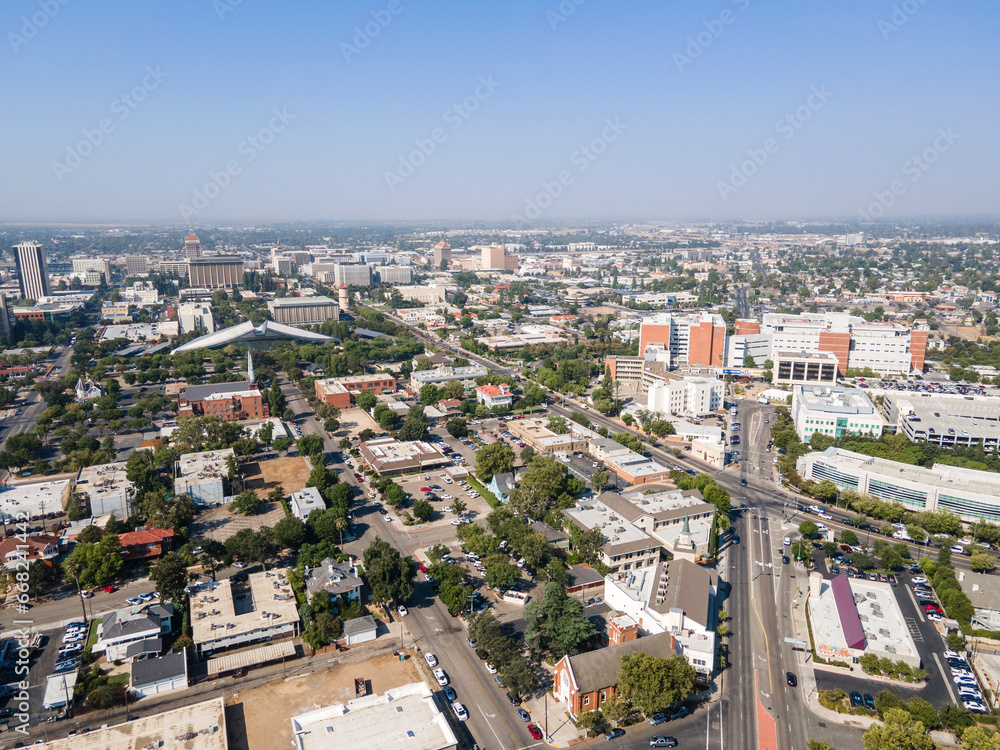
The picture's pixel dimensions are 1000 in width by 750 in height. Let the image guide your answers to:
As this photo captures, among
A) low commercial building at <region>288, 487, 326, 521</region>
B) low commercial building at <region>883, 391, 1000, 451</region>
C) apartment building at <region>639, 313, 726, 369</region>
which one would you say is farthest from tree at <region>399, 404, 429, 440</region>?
low commercial building at <region>883, 391, 1000, 451</region>

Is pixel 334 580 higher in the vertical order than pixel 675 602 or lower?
lower

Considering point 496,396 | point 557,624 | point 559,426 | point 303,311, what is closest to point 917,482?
point 559,426

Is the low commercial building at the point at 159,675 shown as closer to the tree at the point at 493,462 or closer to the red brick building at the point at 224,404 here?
the tree at the point at 493,462

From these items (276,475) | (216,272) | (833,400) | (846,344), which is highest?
(216,272)

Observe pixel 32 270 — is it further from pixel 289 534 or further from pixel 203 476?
pixel 289 534

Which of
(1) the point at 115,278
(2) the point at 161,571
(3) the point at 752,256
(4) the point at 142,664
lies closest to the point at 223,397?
(2) the point at 161,571

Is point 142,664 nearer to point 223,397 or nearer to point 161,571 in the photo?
point 161,571
